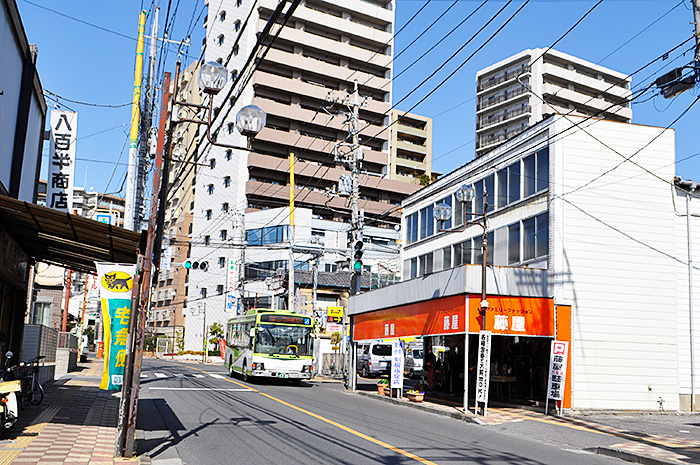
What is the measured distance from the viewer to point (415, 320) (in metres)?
24.0

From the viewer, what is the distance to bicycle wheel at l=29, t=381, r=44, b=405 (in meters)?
16.2

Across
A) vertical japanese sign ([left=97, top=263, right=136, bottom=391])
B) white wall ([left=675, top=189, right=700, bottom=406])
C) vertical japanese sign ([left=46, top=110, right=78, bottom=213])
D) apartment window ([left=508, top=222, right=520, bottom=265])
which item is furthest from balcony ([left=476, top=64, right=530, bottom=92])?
vertical japanese sign ([left=97, top=263, right=136, bottom=391])

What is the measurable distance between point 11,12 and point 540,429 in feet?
52.4

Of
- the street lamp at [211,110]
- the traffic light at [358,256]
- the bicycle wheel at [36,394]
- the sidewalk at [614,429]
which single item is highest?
the street lamp at [211,110]

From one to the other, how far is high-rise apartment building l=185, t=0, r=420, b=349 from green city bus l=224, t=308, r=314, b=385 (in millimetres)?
39735

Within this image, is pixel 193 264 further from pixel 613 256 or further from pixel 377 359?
pixel 613 256

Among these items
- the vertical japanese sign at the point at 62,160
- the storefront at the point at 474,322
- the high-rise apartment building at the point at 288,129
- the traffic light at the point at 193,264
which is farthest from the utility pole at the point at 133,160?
the high-rise apartment building at the point at 288,129

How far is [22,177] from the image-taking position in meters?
18.2

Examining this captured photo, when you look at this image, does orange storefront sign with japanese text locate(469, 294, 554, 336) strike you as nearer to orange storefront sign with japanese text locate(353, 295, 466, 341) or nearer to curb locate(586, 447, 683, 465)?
orange storefront sign with japanese text locate(353, 295, 466, 341)

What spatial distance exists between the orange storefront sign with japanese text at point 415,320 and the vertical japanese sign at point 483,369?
0.79 metres

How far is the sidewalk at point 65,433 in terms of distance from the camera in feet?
32.4

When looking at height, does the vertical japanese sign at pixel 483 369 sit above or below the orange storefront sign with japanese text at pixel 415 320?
below

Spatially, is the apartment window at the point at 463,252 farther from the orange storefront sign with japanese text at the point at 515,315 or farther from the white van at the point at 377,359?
the white van at the point at 377,359

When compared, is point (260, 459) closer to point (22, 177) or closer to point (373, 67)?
point (22, 177)
